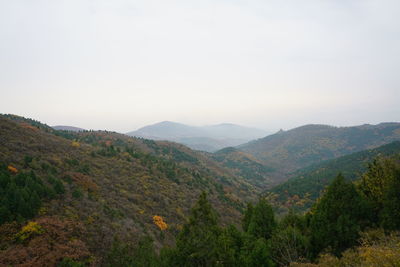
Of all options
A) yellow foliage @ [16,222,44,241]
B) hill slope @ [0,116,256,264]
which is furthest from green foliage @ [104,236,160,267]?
yellow foliage @ [16,222,44,241]

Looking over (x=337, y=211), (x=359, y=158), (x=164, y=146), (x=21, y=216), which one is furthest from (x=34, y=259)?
(x=359, y=158)

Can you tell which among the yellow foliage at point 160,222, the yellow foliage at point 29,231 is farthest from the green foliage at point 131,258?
the yellow foliage at point 160,222

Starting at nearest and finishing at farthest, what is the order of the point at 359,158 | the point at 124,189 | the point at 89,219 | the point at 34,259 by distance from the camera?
the point at 34,259
the point at 89,219
the point at 124,189
the point at 359,158

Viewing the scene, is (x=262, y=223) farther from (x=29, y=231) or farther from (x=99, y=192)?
(x=99, y=192)

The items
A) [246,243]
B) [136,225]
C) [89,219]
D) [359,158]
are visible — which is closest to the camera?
[246,243]

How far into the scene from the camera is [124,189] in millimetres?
36438

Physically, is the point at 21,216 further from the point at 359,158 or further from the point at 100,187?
the point at 359,158

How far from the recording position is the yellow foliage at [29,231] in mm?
17719

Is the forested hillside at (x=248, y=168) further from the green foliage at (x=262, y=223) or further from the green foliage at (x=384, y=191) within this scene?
the green foliage at (x=262, y=223)

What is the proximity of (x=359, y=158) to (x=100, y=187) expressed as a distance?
379ft

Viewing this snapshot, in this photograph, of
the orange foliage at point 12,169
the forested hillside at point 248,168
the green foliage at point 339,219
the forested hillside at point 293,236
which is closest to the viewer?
the forested hillside at point 293,236

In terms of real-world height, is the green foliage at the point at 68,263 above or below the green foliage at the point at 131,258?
above

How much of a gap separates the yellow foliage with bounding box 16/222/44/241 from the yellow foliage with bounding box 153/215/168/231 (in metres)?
15.1

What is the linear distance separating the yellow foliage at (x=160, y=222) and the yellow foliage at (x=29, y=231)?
49.7ft
